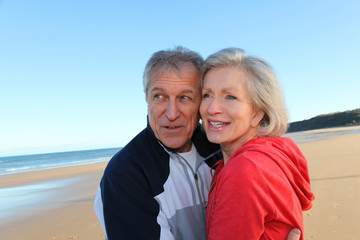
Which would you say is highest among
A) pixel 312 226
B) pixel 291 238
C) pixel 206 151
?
pixel 206 151

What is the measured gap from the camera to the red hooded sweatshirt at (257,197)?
1.32 m

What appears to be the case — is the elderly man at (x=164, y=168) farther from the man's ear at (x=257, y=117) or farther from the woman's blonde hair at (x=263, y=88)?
the man's ear at (x=257, y=117)

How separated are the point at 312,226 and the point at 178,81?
3.68m

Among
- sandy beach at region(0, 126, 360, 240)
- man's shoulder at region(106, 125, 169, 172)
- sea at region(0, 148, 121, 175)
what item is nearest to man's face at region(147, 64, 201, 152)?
man's shoulder at region(106, 125, 169, 172)

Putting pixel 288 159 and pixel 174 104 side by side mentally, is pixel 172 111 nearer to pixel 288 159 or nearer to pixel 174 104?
pixel 174 104

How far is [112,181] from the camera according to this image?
173 centimetres

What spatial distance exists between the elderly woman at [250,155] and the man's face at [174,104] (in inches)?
5.6

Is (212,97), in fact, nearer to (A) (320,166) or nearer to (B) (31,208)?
(B) (31,208)

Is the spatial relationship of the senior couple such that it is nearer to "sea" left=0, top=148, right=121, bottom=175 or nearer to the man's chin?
the man's chin

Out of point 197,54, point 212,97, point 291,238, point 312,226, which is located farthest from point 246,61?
point 312,226

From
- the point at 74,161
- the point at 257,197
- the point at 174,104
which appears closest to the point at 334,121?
the point at 74,161

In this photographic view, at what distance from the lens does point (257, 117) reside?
6.48 feet

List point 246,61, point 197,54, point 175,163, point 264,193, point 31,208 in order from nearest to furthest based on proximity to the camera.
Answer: point 264,193
point 246,61
point 175,163
point 197,54
point 31,208

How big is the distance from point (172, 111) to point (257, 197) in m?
1.09
